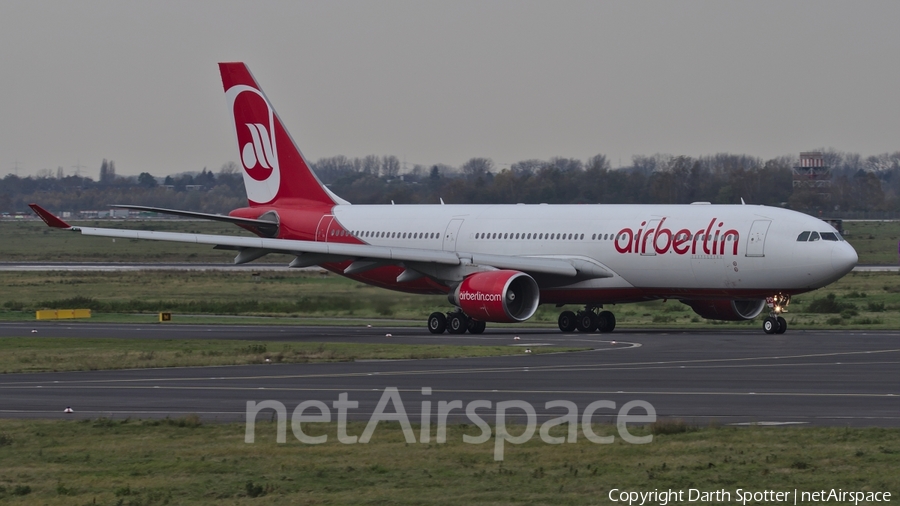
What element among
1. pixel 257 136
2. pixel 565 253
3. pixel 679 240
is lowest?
pixel 565 253

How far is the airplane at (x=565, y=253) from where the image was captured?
130 feet

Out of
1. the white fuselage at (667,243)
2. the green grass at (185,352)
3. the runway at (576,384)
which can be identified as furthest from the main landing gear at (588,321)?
the green grass at (185,352)

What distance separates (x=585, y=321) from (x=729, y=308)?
15.1ft

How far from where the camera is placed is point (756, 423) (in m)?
19.0

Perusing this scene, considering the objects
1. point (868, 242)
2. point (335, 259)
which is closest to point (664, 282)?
point (335, 259)

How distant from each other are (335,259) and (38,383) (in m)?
18.3

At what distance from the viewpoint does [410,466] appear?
1565 cm

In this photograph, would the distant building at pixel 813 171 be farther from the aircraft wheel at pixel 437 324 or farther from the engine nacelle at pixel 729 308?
the aircraft wheel at pixel 437 324

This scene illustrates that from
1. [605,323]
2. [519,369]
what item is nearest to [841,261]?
[605,323]

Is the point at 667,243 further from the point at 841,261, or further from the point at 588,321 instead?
the point at 841,261

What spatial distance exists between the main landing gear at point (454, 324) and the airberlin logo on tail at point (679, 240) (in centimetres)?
512

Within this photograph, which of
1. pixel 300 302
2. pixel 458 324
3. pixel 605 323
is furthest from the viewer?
pixel 300 302

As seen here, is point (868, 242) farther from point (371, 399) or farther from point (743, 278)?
point (371, 399)

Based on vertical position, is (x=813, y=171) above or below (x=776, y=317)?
above
